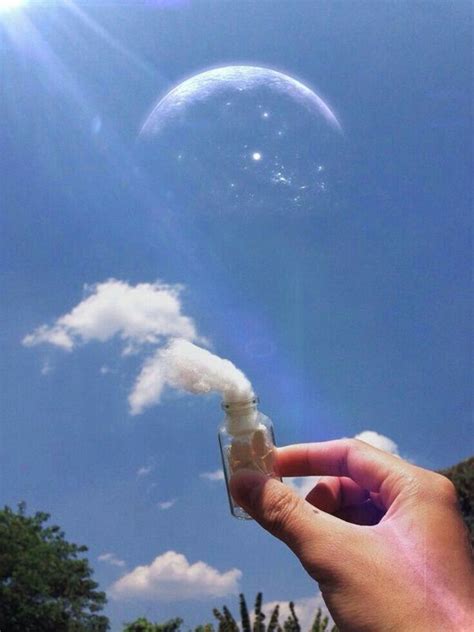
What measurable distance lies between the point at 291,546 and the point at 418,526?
0.60 meters

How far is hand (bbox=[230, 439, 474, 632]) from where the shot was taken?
305 centimetres

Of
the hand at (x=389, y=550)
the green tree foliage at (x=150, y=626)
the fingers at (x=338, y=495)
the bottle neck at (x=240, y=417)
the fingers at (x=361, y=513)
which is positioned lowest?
the hand at (x=389, y=550)

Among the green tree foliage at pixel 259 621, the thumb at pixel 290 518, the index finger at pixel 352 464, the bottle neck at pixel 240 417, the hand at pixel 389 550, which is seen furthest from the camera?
the green tree foliage at pixel 259 621

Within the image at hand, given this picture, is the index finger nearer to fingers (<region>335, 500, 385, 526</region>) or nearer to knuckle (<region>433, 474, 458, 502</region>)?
knuckle (<region>433, 474, 458, 502</region>)

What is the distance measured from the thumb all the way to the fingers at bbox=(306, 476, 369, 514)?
33.7 inches

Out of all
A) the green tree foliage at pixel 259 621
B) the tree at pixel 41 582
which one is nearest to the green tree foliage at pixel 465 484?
the green tree foliage at pixel 259 621

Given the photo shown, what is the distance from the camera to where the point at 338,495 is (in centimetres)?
438

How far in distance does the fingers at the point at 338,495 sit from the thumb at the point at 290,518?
86 centimetres

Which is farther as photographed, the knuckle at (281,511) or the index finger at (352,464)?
the index finger at (352,464)

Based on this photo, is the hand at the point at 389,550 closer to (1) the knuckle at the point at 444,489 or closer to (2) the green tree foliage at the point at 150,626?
Result: (1) the knuckle at the point at 444,489

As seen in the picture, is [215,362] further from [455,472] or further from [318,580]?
[455,472]

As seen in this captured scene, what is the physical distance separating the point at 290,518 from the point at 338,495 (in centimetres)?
106

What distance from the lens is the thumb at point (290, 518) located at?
10.7 feet

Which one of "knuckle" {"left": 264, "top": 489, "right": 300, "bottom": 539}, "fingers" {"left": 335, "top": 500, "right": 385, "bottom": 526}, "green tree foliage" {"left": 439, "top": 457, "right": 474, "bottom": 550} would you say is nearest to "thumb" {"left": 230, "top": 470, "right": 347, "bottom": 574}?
"knuckle" {"left": 264, "top": 489, "right": 300, "bottom": 539}
